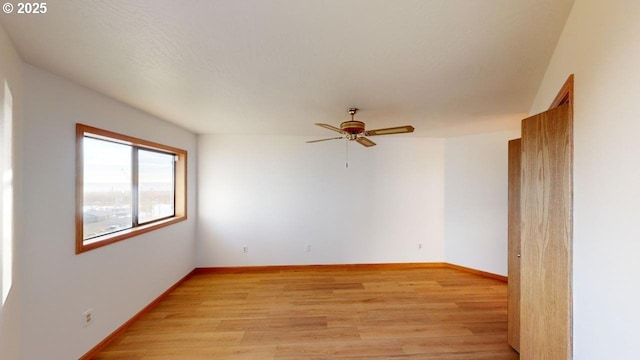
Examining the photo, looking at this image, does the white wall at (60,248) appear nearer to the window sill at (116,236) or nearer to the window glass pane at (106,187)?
the window sill at (116,236)

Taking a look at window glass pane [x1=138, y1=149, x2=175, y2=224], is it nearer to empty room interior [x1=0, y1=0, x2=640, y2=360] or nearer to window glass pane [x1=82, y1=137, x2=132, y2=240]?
empty room interior [x1=0, y1=0, x2=640, y2=360]

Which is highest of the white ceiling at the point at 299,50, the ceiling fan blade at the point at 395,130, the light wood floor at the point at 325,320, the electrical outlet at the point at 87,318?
the white ceiling at the point at 299,50

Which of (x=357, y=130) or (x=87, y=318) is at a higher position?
(x=357, y=130)

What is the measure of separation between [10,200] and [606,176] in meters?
3.33

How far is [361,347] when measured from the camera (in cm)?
227

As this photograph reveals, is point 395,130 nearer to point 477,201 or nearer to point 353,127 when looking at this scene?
point 353,127

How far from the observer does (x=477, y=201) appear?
160 inches

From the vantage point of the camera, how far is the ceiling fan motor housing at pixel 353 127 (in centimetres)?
245

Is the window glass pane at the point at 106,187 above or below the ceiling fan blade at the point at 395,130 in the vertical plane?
below

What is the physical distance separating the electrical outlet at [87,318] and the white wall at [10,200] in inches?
18.6

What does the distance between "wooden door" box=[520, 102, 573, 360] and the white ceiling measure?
60cm

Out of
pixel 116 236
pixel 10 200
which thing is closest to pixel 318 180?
pixel 116 236

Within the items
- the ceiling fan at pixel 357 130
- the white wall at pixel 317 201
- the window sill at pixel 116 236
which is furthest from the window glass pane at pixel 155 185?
the ceiling fan at pixel 357 130

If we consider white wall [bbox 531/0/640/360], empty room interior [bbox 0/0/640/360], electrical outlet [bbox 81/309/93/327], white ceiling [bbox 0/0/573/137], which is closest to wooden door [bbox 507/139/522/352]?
empty room interior [bbox 0/0/640/360]
